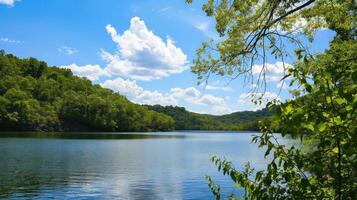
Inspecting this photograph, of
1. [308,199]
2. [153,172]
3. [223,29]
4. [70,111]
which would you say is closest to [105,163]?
[153,172]

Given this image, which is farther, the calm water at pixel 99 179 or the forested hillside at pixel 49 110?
the forested hillside at pixel 49 110

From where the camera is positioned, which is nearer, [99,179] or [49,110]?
[99,179]

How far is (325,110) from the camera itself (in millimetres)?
3668

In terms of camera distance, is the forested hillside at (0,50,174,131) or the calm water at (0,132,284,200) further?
the forested hillside at (0,50,174,131)

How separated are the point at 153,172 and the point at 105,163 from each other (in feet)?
30.9

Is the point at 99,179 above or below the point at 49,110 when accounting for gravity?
below

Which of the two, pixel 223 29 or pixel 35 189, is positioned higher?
pixel 223 29

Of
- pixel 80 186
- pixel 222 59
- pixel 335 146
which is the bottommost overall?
pixel 80 186

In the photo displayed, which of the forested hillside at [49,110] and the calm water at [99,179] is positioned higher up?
the forested hillside at [49,110]

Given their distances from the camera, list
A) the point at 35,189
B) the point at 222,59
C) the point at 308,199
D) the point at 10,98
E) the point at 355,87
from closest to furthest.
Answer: the point at 355,87 < the point at 308,199 < the point at 222,59 < the point at 35,189 < the point at 10,98

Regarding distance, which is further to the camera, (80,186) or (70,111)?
(70,111)

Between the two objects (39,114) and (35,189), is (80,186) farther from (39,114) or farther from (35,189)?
(39,114)

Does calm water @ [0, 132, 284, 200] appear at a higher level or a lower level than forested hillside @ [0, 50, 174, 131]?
lower

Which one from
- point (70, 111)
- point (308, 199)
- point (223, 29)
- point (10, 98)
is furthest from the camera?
point (70, 111)
